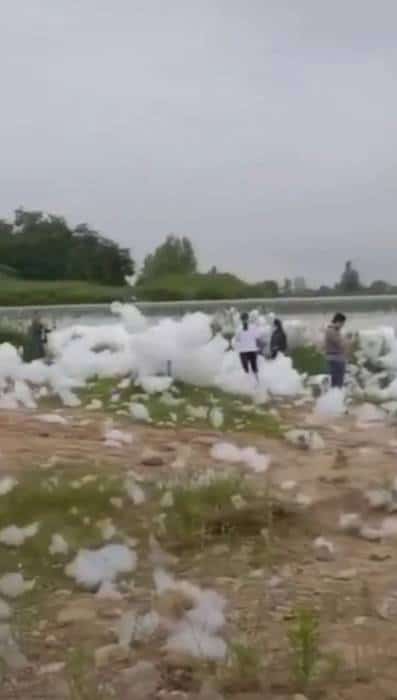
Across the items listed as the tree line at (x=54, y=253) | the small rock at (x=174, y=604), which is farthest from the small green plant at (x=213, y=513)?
the tree line at (x=54, y=253)

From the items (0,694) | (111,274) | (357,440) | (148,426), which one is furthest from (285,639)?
(111,274)

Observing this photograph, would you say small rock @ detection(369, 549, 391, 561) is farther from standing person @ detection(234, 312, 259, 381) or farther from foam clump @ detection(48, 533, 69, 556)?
standing person @ detection(234, 312, 259, 381)

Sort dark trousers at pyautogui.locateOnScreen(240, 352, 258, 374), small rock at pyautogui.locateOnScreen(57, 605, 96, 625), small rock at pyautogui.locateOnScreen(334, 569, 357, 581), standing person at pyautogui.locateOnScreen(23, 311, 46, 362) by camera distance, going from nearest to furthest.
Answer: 1. small rock at pyautogui.locateOnScreen(57, 605, 96, 625)
2. small rock at pyautogui.locateOnScreen(334, 569, 357, 581)
3. dark trousers at pyautogui.locateOnScreen(240, 352, 258, 374)
4. standing person at pyautogui.locateOnScreen(23, 311, 46, 362)

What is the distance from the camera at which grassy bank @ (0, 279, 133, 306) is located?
44.7 meters

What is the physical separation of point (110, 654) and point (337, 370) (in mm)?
8655

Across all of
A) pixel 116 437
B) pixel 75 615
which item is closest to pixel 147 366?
pixel 116 437

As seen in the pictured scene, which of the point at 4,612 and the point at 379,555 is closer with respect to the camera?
the point at 4,612

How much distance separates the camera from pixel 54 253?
57344 millimetres

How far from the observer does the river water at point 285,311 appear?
2723 cm

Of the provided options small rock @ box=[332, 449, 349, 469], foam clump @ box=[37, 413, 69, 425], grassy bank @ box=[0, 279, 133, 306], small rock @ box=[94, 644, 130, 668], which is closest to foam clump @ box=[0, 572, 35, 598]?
small rock @ box=[94, 644, 130, 668]

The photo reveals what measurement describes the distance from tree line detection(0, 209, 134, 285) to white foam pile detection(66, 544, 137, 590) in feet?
171

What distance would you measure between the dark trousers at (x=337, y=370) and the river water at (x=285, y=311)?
12606mm

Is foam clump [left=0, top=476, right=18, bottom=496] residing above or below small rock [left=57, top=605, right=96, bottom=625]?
above

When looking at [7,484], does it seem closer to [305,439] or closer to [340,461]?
[340,461]
